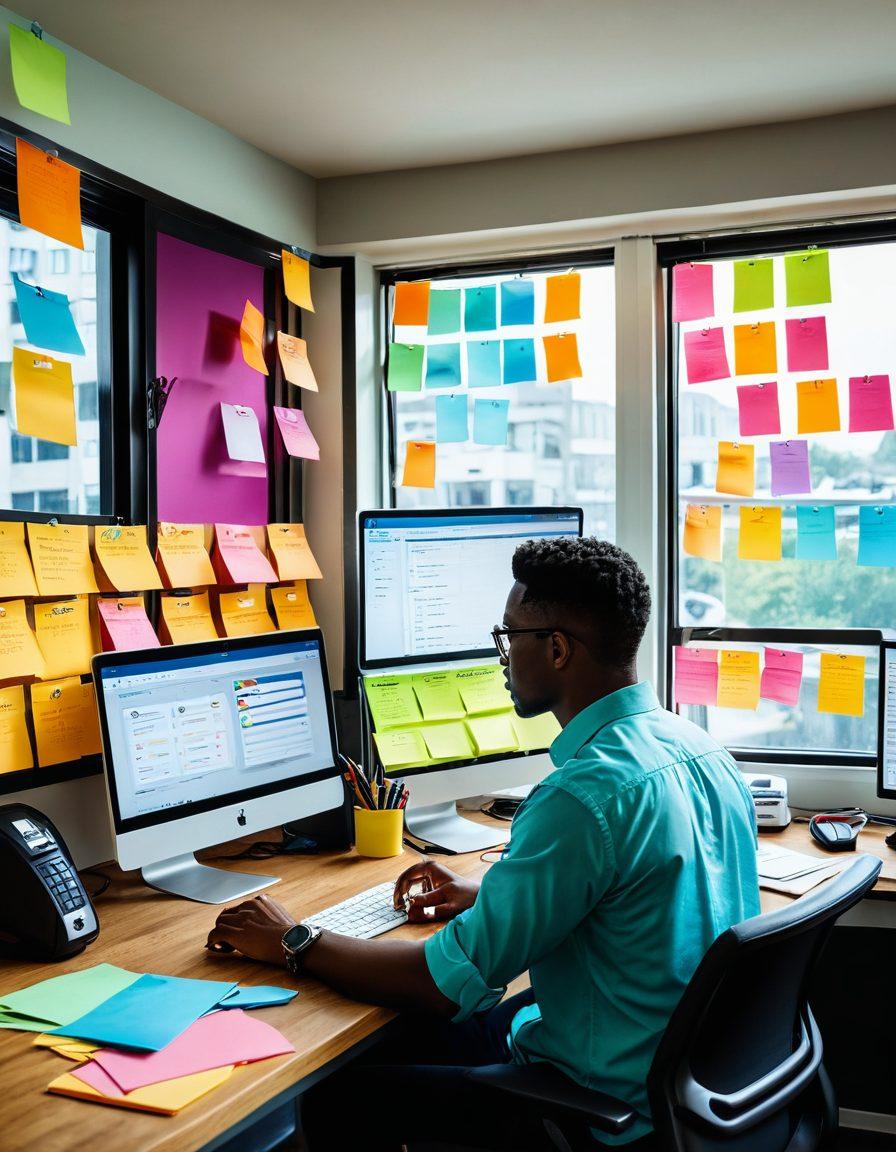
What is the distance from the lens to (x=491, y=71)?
2.16m

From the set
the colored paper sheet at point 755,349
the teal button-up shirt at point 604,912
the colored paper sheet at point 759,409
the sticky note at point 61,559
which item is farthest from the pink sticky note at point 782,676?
the sticky note at point 61,559

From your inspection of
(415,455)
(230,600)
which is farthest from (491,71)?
(230,600)

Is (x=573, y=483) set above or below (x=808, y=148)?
below

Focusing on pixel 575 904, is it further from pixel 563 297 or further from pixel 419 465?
pixel 563 297

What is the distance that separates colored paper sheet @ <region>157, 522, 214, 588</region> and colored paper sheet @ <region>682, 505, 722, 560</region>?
1175mm

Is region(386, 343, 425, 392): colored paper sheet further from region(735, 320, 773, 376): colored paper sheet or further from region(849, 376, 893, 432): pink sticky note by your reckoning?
region(849, 376, 893, 432): pink sticky note

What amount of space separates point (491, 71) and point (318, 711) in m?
1.36

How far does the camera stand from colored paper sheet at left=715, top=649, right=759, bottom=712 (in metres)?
2.59

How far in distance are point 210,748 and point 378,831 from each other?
0.40 m

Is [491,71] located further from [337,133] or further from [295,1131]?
[295,1131]

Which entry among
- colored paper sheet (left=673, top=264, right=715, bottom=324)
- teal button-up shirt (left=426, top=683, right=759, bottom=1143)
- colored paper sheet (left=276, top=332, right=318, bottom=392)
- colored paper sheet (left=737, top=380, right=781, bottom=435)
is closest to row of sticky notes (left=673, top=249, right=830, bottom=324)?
colored paper sheet (left=673, top=264, right=715, bottom=324)

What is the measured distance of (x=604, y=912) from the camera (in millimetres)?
1362

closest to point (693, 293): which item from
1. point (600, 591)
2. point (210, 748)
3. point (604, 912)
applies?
point (600, 591)

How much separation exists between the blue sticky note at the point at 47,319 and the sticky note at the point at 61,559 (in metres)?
0.34
